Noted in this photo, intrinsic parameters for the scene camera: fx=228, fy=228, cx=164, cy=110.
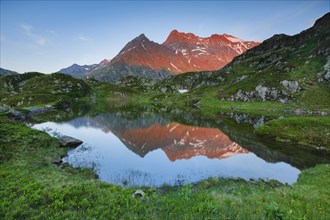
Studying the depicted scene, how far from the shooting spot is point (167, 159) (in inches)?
1785

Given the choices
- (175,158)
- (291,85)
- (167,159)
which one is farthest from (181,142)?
(291,85)

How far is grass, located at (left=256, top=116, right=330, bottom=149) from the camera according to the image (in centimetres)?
5338

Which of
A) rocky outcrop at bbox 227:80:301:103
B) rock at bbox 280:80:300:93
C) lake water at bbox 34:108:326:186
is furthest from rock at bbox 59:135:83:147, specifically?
rock at bbox 280:80:300:93

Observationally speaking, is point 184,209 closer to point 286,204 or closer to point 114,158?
point 286,204

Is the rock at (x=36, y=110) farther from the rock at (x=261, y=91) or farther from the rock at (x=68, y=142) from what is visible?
the rock at (x=261, y=91)

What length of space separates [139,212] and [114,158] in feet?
91.6

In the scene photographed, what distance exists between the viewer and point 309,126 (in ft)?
193

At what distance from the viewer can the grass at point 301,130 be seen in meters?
53.4

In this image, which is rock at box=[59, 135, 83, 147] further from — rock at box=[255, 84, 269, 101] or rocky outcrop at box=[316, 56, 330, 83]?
rocky outcrop at box=[316, 56, 330, 83]

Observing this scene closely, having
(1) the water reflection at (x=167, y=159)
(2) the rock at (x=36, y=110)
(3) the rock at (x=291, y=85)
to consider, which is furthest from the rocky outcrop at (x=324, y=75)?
(2) the rock at (x=36, y=110)

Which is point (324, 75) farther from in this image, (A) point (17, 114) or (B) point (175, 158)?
(A) point (17, 114)

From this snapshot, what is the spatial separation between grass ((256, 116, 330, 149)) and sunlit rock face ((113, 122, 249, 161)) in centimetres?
1260

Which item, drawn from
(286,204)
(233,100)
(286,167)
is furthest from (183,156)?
(233,100)

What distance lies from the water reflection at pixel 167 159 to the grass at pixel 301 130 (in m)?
12.5
